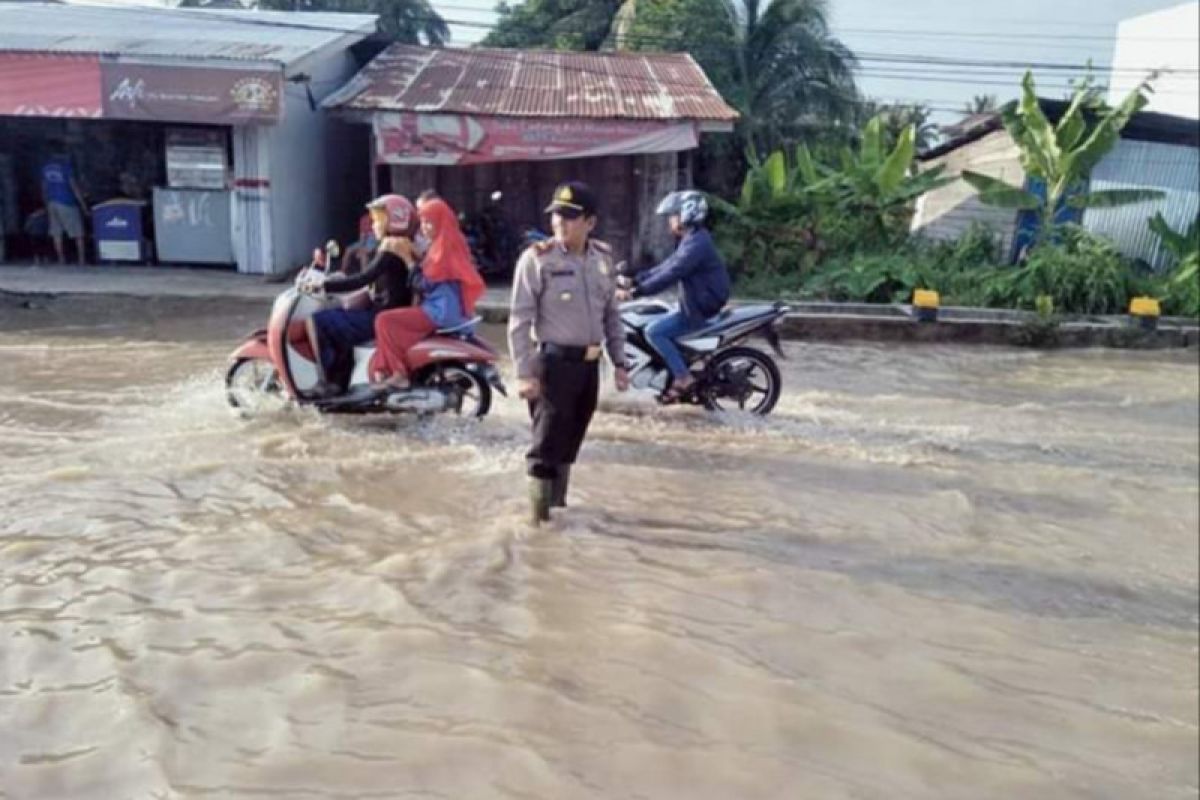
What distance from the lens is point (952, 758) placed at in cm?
311

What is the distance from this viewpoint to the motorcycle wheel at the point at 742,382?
23.6ft

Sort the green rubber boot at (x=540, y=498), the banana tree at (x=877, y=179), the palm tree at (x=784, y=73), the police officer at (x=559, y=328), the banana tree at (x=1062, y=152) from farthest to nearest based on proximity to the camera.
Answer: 1. the banana tree at (x=877, y=179)
2. the banana tree at (x=1062, y=152)
3. the palm tree at (x=784, y=73)
4. the green rubber boot at (x=540, y=498)
5. the police officer at (x=559, y=328)

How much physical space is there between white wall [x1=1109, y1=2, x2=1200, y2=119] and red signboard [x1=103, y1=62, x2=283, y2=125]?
1155cm

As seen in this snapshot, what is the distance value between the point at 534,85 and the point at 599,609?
1079 cm

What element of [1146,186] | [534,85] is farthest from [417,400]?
[1146,186]

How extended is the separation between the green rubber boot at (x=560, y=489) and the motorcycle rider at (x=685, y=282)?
1.82 metres

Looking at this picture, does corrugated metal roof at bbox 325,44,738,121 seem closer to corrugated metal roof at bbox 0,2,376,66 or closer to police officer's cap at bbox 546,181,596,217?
corrugated metal roof at bbox 0,2,376,66

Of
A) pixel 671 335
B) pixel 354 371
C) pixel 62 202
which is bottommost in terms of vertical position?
pixel 354 371

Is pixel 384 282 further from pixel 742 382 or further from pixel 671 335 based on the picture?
pixel 742 382

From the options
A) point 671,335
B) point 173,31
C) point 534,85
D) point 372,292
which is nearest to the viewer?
point 372,292

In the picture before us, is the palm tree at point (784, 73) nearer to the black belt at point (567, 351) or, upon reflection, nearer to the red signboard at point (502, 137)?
the red signboard at point (502, 137)

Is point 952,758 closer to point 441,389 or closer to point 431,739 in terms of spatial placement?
point 431,739

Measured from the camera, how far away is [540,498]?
193 inches

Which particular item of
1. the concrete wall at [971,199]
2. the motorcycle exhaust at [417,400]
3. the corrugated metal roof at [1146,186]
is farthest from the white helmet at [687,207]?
the concrete wall at [971,199]
